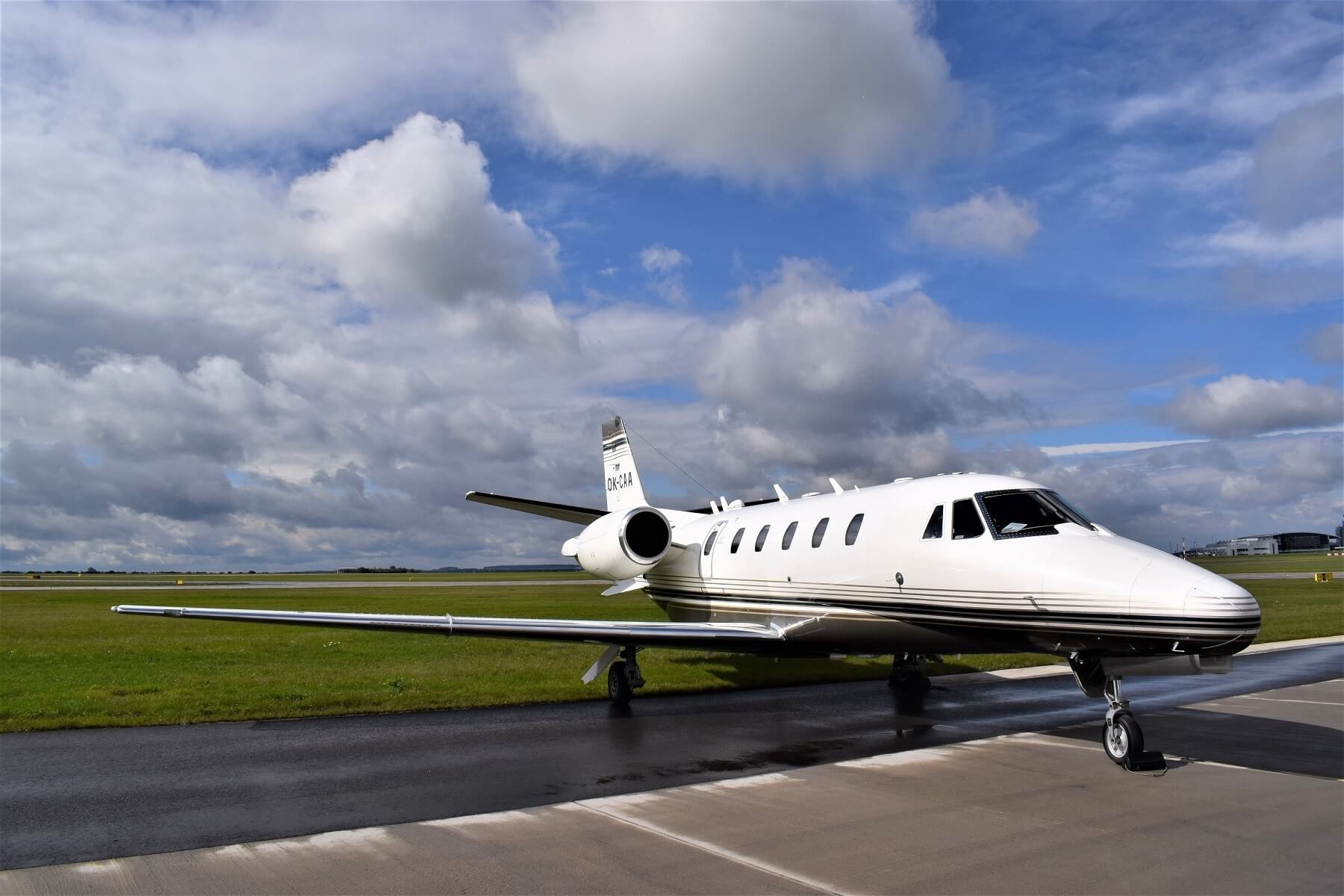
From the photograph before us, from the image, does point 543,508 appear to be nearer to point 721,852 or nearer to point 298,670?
point 298,670

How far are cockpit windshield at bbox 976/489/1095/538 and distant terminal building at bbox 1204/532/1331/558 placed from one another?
523 ft

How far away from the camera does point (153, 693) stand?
13.3 metres

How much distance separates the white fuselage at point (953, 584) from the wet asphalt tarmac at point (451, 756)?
1294 mm

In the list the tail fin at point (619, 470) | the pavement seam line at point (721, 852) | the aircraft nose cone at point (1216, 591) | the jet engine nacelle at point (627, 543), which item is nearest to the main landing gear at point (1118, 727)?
the aircraft nose cone at point (1216, 591)

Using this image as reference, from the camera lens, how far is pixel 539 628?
38.3ft

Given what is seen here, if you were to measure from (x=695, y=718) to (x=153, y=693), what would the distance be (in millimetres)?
7999

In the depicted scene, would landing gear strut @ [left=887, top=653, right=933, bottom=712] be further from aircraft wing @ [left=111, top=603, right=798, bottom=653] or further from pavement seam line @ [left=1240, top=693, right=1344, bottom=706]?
pavement seam line @ [left=1240, top=693, right=1344, bottom=706]

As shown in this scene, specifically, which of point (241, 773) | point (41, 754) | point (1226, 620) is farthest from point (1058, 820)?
point (41, 754)

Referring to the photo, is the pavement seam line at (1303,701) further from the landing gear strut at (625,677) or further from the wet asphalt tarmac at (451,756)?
the landing gear strut at (625,677)

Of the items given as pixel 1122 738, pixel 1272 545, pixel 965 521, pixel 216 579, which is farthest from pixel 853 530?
pixel 1272 545

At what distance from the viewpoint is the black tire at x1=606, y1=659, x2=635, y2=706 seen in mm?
12977

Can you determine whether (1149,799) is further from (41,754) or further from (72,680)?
(72,680)

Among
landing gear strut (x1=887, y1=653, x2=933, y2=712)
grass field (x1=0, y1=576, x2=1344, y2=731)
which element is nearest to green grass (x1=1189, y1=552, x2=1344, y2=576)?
grass field (x1=0, y1=576, x2=1344, y2=731)

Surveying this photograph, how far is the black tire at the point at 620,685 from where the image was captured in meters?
13.0
